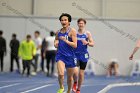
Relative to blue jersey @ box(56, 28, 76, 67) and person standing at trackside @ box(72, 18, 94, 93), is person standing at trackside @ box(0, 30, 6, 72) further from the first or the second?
blue jersey @ box(56, 28, 76, 67)

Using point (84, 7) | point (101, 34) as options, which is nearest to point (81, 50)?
point (101, 34)

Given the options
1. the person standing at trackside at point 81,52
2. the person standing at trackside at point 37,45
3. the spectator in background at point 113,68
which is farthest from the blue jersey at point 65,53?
the spectator in background at point 113,68

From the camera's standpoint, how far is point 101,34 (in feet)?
92.0

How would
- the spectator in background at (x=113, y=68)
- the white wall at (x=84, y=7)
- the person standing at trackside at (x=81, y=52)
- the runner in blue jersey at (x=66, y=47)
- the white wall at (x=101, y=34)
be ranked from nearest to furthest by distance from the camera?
the runner in blue jersey at (x=66, y=47), the person standing at trackside at (x=81, y=52), the spectator in background at (x=113, y=68), the white wall at (x=101, y=34), the white wall at (x=84, y=7)

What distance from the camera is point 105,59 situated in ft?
92.0

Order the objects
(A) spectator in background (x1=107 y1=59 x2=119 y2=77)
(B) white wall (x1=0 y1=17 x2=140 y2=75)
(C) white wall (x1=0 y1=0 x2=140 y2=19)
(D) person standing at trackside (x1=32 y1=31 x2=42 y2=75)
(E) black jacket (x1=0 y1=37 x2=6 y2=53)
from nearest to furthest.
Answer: (D) person standing at trackside (x1=32 y1=31 x2=42 y2=75), (E) black jacket (x1=0 y1=37 x2=6 y2=53), (A) spectator in background (x1=107 y1=59 x2=119 y2=77), (B) white wall (x1=0 y1=17 x2=140 y2=75), (C) white wall (x1=0 y1=0 x2=140 y2=19)

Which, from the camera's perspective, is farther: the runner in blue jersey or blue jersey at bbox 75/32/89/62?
blue jersey at bbox 75/32/89/62

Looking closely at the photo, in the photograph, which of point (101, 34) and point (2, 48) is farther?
point (101, 34)

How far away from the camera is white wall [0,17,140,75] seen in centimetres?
2797

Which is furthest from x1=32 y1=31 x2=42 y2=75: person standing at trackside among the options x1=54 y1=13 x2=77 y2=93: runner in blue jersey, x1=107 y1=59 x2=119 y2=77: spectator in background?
x1=54 y1=13 x2=77 y2=93: runner in blue jersey

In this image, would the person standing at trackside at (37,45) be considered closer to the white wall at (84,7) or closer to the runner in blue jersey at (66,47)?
the white wall at (84,7)

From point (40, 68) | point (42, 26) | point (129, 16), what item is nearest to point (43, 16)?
point (42, 26)

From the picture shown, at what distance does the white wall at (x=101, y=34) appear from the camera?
91.8 feet

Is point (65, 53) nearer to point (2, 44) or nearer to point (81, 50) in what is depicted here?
point (81, 50)
